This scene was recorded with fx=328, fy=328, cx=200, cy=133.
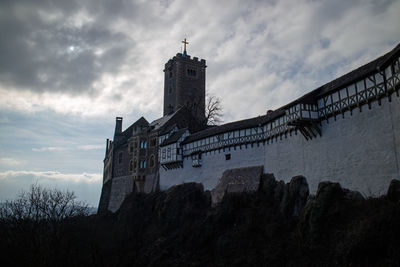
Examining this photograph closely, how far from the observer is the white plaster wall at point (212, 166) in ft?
94.4

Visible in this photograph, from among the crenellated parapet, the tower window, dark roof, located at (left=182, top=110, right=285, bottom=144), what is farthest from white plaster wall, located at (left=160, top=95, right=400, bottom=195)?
the tower window

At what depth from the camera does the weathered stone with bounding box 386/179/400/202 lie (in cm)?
1594

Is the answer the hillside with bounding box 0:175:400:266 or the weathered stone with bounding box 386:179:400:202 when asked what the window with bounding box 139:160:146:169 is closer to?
the hillside with bounding box 0:175:400:266

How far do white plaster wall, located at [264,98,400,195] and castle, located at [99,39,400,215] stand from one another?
0.17 feet

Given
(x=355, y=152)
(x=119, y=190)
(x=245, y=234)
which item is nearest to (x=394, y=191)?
(x=355, y=152)

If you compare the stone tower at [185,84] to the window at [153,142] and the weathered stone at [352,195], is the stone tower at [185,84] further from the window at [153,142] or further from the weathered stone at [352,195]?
the weathered stone at [352,195]

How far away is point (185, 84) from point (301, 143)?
3198 centimetres

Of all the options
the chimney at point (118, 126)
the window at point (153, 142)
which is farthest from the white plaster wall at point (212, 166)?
the chimney at point (118, 126)

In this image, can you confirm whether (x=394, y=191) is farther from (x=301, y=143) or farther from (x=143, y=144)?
(x=143, y=144)

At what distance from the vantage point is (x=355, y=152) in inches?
750

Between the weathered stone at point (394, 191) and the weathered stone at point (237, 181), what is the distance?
457 inches

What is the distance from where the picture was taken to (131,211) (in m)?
38.5

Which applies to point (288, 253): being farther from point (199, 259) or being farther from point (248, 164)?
point (248, 164)

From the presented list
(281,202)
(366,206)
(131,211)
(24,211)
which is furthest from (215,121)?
(366,206)
